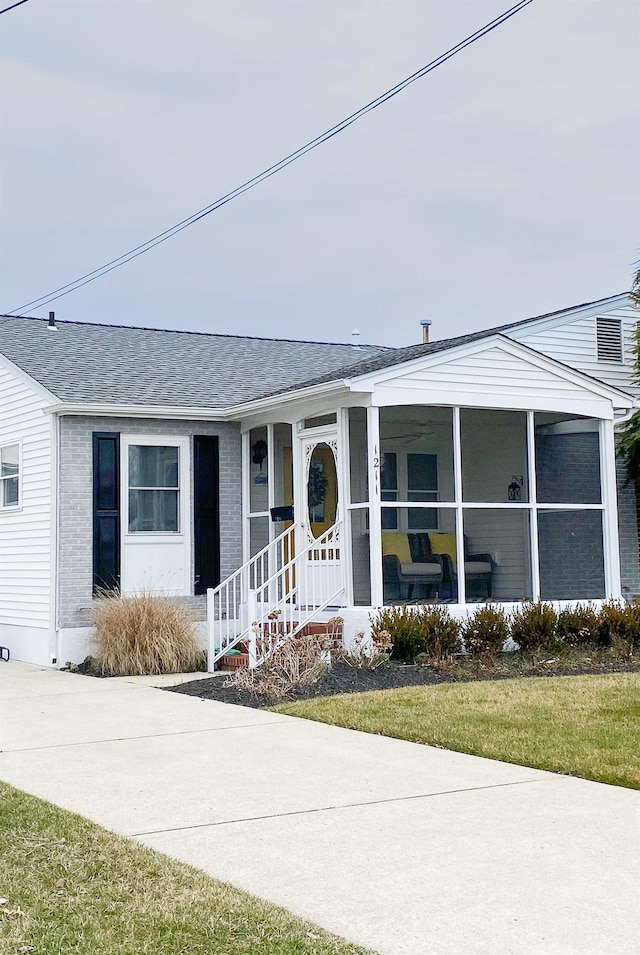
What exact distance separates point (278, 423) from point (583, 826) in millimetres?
10108

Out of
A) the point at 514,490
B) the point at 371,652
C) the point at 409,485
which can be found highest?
the point at 409,485

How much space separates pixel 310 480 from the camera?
47.6ft

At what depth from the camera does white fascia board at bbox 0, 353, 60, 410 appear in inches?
570

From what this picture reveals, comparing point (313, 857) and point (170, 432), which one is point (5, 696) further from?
point (313, 857)

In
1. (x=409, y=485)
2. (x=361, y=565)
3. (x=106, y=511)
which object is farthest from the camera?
(x=409, y=485)

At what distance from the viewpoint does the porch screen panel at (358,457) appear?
52.2 feet

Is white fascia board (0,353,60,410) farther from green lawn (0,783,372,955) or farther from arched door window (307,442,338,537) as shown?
green lawn (0,783,372,955)

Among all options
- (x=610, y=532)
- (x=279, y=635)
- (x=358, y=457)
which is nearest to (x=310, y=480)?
(x=358, y=457)

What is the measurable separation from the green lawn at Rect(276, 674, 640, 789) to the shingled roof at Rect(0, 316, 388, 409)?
6.47 m

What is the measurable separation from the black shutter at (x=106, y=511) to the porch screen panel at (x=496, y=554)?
16.6 feet

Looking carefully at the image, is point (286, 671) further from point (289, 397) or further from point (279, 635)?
point (289, 397)

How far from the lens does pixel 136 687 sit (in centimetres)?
1194

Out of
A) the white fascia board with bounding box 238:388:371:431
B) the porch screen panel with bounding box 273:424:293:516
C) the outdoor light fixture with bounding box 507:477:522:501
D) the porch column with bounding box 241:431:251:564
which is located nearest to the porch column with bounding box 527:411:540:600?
the white fascia board with bounding box 238:388:371:431

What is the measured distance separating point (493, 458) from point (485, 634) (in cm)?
461
